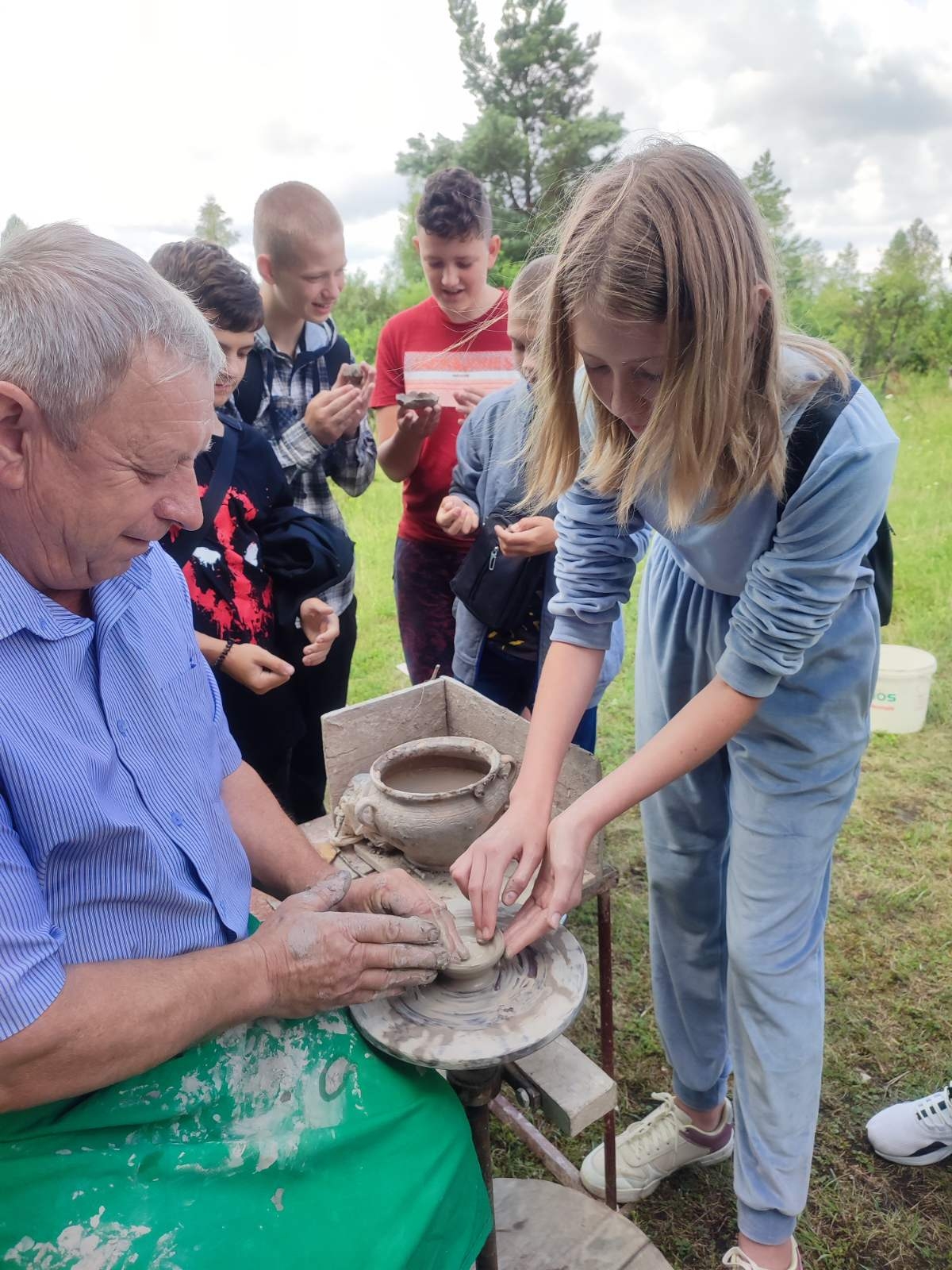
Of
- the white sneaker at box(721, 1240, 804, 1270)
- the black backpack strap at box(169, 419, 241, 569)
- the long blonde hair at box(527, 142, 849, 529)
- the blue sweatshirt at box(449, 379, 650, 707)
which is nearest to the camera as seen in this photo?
the long blonde hair at box(527, 142, 849, 529)

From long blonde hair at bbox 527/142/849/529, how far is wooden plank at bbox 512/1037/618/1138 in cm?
101

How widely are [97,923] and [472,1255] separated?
2.55 ft

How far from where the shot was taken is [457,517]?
302cm

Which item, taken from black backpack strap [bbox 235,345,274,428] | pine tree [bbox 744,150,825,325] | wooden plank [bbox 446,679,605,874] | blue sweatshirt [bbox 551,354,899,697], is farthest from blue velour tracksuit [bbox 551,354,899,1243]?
pine tree [bbox 744,150,825,325]

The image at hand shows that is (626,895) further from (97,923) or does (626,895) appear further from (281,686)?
(97,923)

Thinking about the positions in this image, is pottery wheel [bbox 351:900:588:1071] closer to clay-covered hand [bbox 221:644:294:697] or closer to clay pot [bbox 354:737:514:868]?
clay pot [bbox 354:737:514:868]

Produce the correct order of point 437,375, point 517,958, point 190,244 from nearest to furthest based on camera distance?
point 517,958 < point 190,244 < point 437,375

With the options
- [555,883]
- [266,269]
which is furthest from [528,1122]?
[266,269]

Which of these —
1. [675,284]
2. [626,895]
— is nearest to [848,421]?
[675,284]

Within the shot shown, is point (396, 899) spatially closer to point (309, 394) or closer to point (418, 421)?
point (418, 421)

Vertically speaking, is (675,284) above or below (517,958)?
above

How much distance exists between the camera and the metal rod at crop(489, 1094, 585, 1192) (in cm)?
195

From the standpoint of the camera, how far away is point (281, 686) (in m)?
2.76

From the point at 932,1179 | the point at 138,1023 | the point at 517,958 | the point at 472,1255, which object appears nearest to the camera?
the point at 138,1023
